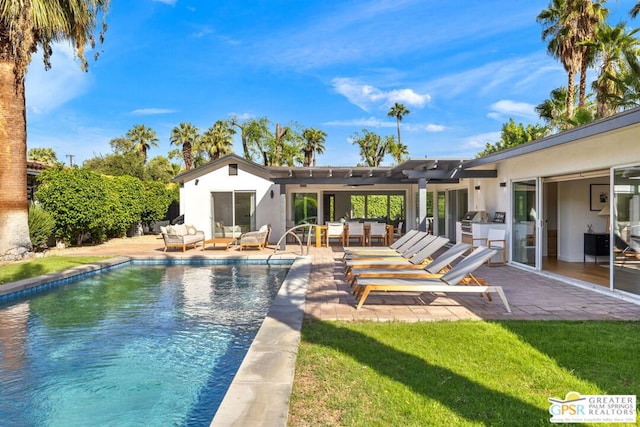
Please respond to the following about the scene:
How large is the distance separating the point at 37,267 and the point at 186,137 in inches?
1147

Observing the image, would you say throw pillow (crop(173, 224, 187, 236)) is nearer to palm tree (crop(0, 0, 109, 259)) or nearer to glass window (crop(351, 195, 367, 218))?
palm tree (crop(0, 0, 109, 259))

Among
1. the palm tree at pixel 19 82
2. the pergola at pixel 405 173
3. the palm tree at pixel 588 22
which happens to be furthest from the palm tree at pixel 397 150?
the palm tree at pixel 19 82

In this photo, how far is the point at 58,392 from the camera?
4.21m

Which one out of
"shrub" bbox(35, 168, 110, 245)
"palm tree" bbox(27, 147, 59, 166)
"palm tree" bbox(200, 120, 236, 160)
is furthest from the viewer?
"palm tree" bbox(27, 147, 59, 166)

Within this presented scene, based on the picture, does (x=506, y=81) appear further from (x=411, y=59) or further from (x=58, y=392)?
(x=58, y=392)

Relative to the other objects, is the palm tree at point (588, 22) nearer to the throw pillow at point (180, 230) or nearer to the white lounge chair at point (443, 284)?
the white lounge chair at point (443, 284)

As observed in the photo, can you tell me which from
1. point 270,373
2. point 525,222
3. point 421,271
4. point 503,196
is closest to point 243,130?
point 503,196

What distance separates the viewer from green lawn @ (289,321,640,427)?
10.3 feet

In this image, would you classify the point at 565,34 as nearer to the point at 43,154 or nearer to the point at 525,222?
the point at 525,222

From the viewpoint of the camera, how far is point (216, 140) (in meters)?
38.2

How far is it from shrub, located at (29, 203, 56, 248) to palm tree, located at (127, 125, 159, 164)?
1120 inches

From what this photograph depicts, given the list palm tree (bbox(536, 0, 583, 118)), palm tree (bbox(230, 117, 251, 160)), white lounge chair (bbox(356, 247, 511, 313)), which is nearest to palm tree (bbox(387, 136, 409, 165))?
palm tree (bbox(230, 117, 251, 160))

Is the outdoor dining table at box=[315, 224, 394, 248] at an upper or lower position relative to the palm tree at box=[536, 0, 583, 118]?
lower

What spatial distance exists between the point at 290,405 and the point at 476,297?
16.3 feet
